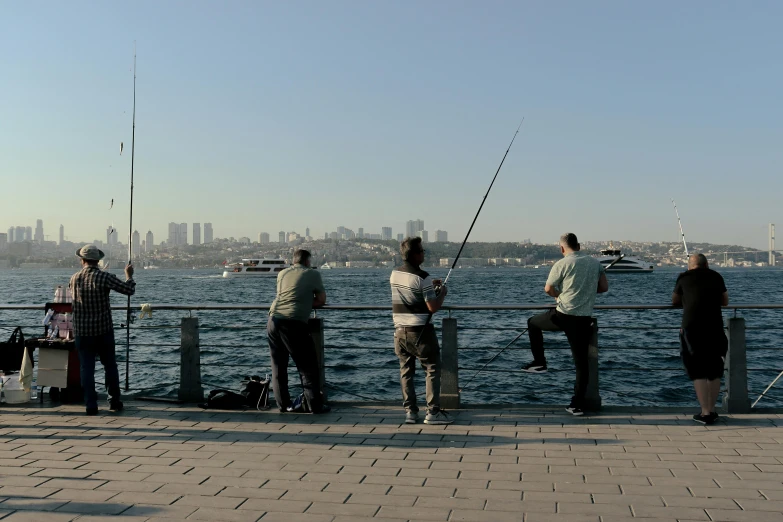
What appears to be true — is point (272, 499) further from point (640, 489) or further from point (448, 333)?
point (448, 333)

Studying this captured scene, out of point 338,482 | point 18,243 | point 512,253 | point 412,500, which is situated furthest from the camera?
point 512,253

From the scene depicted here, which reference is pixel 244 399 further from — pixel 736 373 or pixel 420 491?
pixel 736 373

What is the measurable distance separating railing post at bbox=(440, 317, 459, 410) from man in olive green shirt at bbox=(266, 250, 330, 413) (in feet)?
4.01

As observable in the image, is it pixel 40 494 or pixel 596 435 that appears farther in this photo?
pixel 596 435

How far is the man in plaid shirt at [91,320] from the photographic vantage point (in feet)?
25.0

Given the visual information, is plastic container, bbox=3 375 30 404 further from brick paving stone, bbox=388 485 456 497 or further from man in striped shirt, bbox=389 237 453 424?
brick paving stone, bbox=388 485 456 497

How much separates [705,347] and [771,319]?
35.1 m

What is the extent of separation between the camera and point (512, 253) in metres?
101

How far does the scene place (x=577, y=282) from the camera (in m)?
7.23

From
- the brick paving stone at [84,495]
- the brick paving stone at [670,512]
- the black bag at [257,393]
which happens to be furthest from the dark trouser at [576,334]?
the brick paving stone at [84,495]

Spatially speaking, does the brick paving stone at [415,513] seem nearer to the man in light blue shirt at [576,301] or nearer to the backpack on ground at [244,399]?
the man in light blue shirt at [576,301]

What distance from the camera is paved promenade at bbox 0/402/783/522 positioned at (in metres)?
4.51

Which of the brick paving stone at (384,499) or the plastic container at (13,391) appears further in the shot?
the plastic container at (13,391)

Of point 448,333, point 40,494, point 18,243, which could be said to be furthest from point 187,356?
point 18,243
